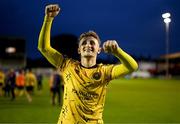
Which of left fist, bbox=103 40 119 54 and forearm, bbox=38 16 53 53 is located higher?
forearm, bbox=38 16 53 53

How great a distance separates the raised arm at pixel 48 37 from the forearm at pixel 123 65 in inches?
26.6

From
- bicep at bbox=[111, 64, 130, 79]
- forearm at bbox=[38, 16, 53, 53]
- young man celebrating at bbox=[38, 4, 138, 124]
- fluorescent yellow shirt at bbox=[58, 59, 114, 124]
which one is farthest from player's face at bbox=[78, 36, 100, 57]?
forearm at bbox=[38, 16, 53, 53]

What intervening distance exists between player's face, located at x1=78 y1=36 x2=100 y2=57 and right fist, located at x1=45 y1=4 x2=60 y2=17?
1.44 feet

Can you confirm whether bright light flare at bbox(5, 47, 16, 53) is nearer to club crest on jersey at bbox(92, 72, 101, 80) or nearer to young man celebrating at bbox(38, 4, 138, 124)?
young man celebrating at bbox(38, 4, 138, 124)

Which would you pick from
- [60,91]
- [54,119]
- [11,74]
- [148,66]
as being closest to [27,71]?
[11,74]

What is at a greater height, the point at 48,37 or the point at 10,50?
the point at 10,50

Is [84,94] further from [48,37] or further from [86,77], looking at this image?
[48,37]

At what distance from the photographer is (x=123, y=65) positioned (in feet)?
16.8

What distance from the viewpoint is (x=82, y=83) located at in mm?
5160

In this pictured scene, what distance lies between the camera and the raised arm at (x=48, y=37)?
511 centimetres

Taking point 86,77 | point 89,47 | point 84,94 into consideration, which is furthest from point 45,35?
point 84,94

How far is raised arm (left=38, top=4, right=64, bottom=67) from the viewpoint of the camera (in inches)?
201

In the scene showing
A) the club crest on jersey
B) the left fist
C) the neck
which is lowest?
the club crest on jersey

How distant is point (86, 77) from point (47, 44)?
613mm
